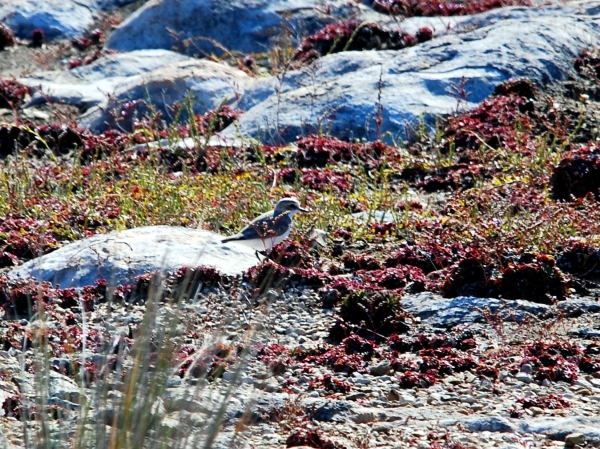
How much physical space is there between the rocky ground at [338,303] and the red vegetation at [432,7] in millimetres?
4854

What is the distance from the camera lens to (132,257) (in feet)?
24.8

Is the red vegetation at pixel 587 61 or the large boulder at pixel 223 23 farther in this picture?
the large boulder at pixel 223 23

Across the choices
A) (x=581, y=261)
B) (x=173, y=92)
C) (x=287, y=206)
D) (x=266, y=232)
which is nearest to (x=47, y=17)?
(x=173, y=92)

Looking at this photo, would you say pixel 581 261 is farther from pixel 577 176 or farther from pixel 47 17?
pixel 47 17

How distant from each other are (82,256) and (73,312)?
71cm

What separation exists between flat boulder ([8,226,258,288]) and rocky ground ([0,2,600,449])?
40 mm

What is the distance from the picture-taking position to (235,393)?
536cm

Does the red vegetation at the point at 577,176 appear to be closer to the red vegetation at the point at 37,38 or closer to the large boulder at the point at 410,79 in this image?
the large boulder at the point at 410,79

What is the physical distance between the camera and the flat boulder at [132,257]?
294 inches

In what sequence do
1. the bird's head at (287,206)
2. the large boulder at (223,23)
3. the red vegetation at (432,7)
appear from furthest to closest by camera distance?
the red vegetation at (432,7) → the large boulder at (223,23) → the bird's head at (287,206)

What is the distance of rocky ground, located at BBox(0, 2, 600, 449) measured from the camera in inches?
179

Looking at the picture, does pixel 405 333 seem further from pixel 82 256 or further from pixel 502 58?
pixel 502 58

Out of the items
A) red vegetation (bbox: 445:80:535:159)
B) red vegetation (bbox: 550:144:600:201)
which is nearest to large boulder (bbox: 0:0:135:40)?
red vegetation (bbox: 445:80:535:159)

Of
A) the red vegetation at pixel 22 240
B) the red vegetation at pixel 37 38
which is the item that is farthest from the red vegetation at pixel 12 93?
the red vegetation at pixel 22 240
